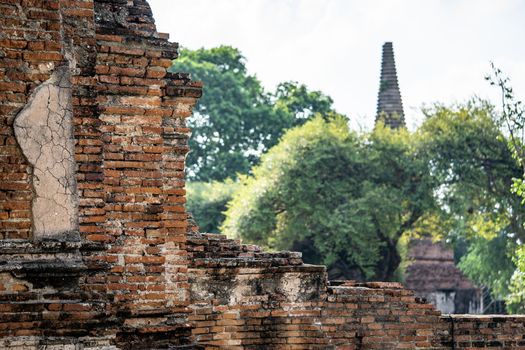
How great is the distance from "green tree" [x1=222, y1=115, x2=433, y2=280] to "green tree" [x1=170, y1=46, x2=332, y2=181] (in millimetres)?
13549

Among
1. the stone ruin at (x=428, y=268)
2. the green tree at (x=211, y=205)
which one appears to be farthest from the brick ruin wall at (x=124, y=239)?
the green tree at (x=211, y=205)

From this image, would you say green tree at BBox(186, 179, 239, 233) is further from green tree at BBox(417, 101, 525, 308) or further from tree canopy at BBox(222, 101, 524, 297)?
green tree at BBox(417, 101, 525, 308)

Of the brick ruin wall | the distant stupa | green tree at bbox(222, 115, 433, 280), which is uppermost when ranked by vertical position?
the distant stupa

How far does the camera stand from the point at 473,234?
3338 cm

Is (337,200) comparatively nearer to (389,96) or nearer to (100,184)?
(389,96)

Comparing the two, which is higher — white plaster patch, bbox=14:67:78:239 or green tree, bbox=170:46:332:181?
green tree, bbox=170:46:332:181

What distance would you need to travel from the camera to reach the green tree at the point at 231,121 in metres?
47.4

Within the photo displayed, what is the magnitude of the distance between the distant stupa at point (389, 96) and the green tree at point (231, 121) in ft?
22.7

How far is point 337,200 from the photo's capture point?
106ft

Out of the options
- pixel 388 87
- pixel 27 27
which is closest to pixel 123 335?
pixel 27 27

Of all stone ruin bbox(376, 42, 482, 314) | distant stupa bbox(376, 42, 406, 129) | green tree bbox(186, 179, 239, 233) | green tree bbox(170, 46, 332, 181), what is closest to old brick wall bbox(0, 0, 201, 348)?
stone ruin bbox(376, 42, 482, 314)

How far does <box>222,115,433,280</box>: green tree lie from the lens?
3152cm

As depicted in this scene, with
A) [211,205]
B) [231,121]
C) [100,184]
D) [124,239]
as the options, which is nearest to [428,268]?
[211,205]

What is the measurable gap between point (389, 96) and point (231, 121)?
9.34 metres
